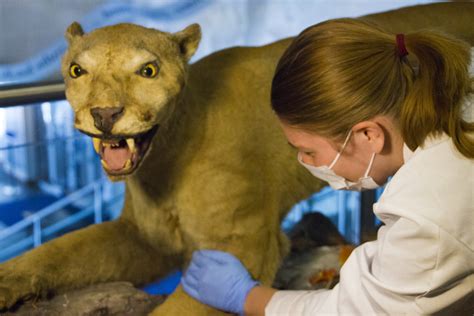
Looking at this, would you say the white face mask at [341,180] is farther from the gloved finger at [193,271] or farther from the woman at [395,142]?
the gloved finger at [193,271]

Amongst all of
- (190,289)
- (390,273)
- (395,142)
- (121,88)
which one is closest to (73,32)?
(121,88)

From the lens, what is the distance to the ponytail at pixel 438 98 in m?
1.22

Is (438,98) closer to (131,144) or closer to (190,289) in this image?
(131,144)

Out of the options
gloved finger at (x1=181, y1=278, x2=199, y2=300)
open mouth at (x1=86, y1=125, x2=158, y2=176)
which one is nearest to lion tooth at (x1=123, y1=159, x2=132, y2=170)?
open mouth at (x1=86, y1=125, x2=158, y2=176)

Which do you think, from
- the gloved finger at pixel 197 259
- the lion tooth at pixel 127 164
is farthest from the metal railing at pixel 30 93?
the gloved finger at pixel 197 259

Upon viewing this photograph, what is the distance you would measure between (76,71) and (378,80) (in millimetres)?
697

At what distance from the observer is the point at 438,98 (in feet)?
4.04

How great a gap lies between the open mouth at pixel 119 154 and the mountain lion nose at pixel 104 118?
0.18 feet

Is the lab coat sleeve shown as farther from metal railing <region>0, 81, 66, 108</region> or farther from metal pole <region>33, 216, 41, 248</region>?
metal pole <region>33, 216, 41, 248</region>

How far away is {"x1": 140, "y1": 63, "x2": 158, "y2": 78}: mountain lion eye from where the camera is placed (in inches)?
61.4

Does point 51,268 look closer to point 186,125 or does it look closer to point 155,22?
point 186,125

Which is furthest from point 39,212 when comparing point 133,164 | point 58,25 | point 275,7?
point 275,7

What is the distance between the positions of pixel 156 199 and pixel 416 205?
34.2 inches

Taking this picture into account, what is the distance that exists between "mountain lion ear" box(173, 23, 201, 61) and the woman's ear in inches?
23.5
